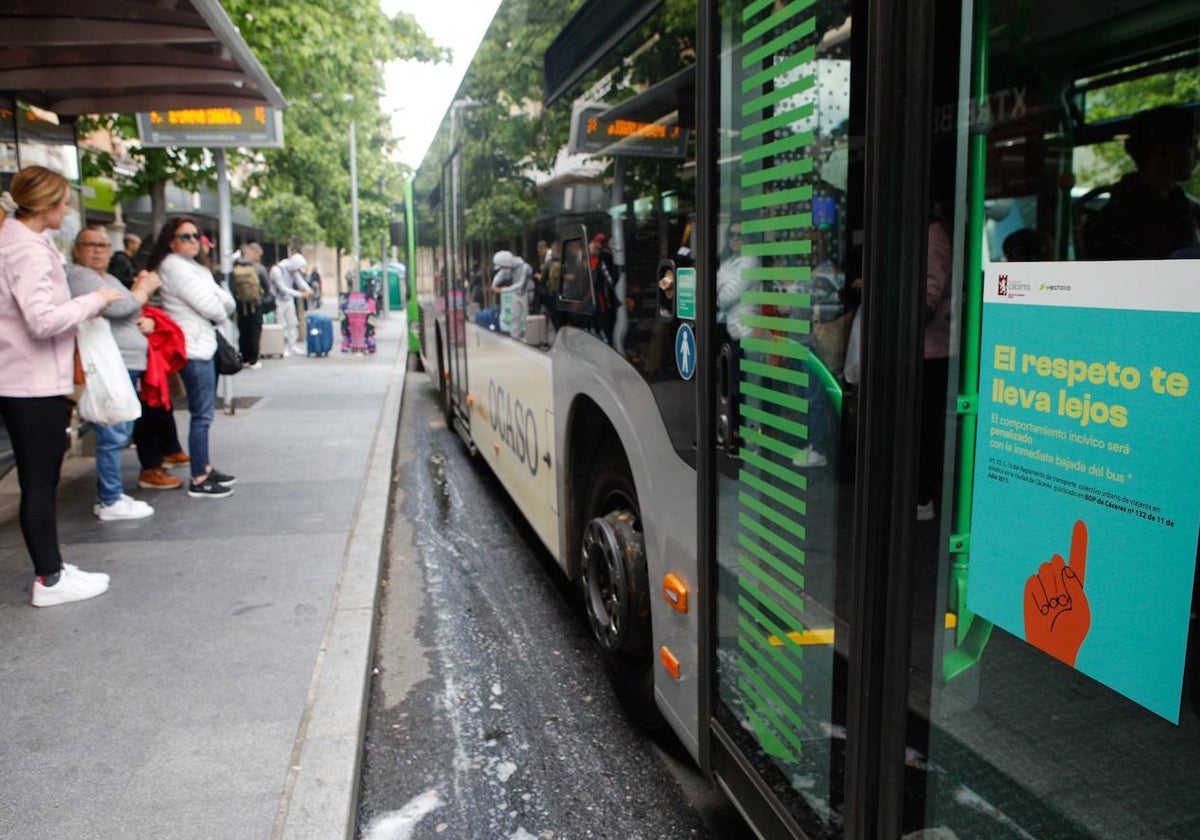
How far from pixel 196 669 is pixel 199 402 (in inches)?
126

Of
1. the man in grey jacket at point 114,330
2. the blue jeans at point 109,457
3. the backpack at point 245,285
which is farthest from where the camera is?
the backpack at point 245,285

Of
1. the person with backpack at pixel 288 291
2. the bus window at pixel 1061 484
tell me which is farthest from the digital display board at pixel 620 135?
the person with backpack at pixel 288 291

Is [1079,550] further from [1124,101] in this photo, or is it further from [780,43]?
[1124,101]

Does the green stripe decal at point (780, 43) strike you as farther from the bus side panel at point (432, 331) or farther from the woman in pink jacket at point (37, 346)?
the bus side panel at point (432, 331)

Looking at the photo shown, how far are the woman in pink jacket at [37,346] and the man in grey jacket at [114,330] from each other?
3.73 feet

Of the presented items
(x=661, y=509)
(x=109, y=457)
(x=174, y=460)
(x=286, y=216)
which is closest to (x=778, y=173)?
(x=661, y=509)

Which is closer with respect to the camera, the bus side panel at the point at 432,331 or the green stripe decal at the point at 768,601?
the green stripe decal at the point at 768,601

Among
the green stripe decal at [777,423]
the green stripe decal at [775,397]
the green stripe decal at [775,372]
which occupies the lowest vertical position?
the green stripe decal at [777,423]

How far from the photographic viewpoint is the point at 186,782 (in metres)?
3.15

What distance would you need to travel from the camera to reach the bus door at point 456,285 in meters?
7.96

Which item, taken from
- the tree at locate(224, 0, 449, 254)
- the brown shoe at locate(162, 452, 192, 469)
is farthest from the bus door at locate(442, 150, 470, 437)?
the tree at locate(224, 0, 449, 254)

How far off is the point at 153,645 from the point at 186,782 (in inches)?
50.6

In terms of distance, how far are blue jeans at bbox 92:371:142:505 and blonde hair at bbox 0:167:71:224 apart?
1708 millimetres

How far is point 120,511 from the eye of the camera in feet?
20.8
